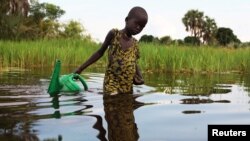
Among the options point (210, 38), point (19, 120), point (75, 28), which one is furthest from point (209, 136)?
point (210, 38)

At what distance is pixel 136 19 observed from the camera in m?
4.95

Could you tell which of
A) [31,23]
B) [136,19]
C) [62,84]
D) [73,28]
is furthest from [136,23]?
[73,28]

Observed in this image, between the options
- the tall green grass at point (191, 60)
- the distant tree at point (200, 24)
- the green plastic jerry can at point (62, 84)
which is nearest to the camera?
the green plastic jerry can at point (62, 84)

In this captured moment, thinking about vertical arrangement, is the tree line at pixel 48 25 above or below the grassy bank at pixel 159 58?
above

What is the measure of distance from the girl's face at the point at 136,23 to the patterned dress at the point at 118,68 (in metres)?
0.19

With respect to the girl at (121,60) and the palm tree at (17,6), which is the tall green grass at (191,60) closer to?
the girl at (121,60)

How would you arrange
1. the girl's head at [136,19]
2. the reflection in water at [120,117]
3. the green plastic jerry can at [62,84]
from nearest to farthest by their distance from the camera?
the reflection in water at [120,117]
the girl's head at [136,19]
the green plastic jerry can at [62,84]

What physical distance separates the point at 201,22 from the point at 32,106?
206 ft

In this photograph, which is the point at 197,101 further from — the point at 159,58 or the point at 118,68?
the point at 159,58

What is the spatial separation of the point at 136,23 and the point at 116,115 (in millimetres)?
1495

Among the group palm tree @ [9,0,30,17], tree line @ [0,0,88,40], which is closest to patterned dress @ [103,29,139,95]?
tree line @ [0,0,88,40]

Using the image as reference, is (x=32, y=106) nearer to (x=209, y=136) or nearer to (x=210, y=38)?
(x=209, y=136)

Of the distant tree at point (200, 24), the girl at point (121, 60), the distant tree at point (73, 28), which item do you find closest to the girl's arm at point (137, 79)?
the girl at point (121, 60)

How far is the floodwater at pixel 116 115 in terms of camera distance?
3068 mm
